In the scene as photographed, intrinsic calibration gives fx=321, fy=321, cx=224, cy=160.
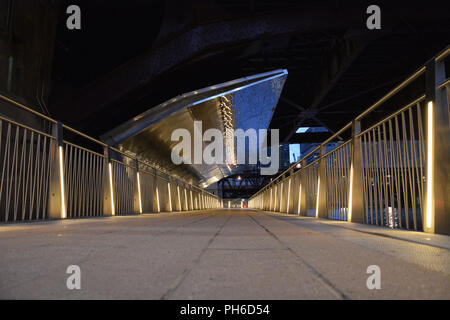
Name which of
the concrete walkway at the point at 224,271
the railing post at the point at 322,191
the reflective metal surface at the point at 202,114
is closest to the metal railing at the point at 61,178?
the reflective metal surface at the point at 202,114

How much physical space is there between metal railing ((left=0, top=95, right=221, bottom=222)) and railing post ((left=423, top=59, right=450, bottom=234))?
5509mm

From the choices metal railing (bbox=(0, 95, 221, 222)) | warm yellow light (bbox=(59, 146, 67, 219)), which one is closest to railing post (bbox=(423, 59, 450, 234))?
metal railing (bbox=(0, 95, 221, 222))

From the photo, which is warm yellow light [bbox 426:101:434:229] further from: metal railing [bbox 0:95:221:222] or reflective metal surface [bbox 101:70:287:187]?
reflective metal surface [bbox 101:70:287:187]

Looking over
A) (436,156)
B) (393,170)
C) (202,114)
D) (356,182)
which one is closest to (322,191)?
(356,182)

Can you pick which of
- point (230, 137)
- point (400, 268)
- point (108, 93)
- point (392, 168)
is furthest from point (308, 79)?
point (400, 268)

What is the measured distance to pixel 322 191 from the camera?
7.82 meters

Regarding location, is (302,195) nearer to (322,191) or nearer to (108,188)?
(322,191)

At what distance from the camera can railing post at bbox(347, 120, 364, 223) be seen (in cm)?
562

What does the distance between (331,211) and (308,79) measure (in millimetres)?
15939

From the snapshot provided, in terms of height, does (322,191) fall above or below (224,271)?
above

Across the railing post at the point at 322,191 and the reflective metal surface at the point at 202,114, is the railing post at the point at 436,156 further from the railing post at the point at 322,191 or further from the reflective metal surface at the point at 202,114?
the reflective metal surface at the point at 202,114

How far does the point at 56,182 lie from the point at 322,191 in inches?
233
